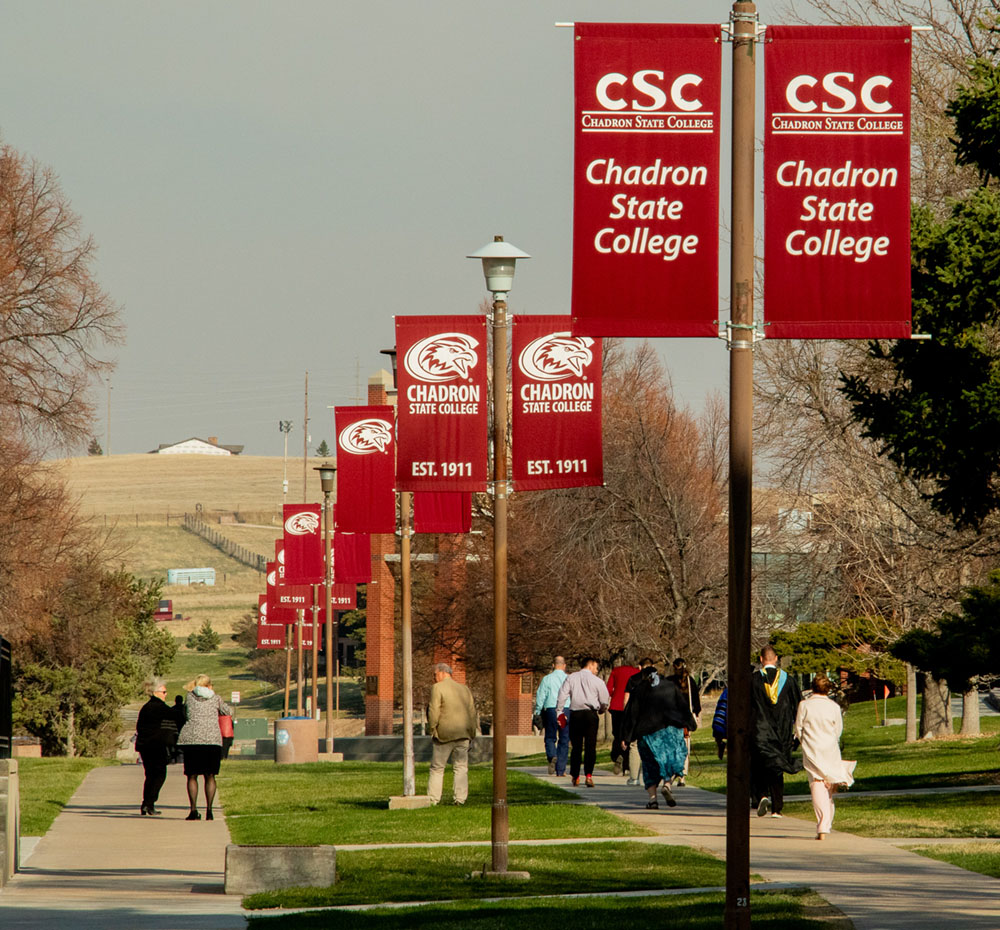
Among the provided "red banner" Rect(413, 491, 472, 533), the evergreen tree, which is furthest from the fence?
the evergreen tree

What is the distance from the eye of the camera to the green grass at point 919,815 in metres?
15.5

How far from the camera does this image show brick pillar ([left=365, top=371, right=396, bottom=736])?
55625mm

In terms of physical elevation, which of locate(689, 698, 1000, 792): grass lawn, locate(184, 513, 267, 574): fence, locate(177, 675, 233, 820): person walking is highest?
locate(184, 513, 267, 574): fence

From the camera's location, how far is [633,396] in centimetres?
4678

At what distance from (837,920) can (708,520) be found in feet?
103

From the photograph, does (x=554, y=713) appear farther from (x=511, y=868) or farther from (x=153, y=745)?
(x=511, y=868)

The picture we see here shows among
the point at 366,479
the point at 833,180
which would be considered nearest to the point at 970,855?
the point at 833,180

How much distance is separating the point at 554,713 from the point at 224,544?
5735 inches

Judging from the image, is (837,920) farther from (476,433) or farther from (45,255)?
(45,255)

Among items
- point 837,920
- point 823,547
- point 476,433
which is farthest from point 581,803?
point 823,547

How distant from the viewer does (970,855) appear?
13.3 meters

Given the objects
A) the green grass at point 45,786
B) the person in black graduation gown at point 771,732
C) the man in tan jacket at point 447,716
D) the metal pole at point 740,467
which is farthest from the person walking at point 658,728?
the metal pole at point 740,467

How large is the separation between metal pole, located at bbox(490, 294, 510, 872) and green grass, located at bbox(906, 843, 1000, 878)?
11.4 ft

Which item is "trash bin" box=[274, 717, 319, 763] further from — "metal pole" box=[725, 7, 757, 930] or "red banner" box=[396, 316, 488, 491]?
"metal pole" box=[725, 7, 757, 930]
